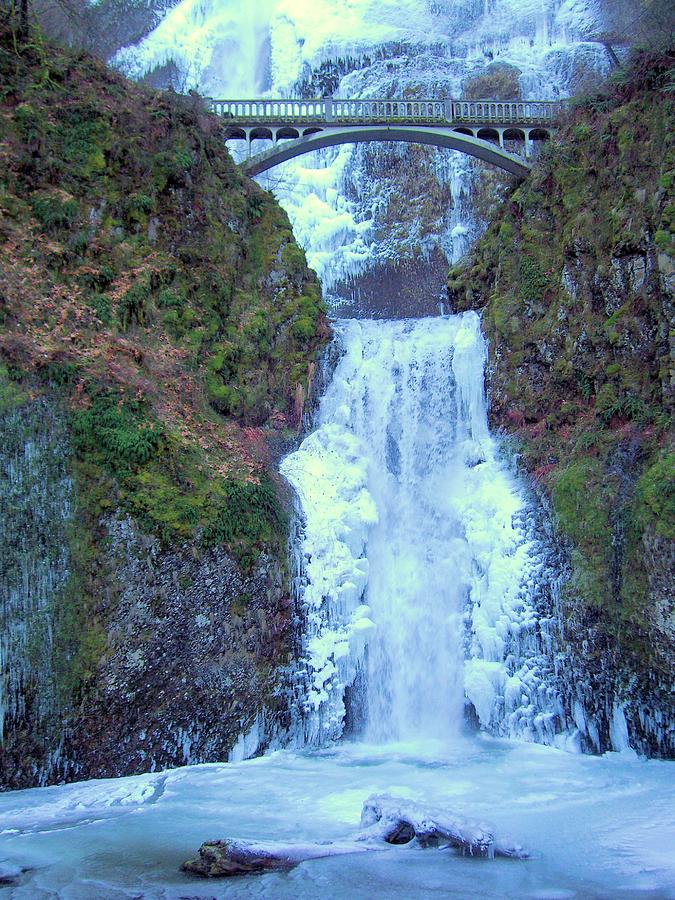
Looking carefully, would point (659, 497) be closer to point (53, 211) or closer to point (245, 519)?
point (245, 519)

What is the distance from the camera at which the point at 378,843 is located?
327 inches

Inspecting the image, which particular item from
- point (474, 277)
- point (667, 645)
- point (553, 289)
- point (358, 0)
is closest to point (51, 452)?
point (667, 645)

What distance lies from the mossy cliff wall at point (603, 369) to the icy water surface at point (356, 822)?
5.73ft

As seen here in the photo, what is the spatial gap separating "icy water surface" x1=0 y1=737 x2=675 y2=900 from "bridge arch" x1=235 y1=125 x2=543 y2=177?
46.9 ft

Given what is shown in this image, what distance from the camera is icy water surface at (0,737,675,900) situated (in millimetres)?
7199

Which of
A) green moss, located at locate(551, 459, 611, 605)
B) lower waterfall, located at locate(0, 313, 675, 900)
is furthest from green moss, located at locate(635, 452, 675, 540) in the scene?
lower waterfall, located at locate(0, 313, 675, 900)

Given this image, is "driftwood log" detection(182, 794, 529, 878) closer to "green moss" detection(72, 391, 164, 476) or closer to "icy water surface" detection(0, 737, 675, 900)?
"icy water surface" detection(0, 737, 675, 900)

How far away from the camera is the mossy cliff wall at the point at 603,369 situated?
1254 cm

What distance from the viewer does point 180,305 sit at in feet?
51.9

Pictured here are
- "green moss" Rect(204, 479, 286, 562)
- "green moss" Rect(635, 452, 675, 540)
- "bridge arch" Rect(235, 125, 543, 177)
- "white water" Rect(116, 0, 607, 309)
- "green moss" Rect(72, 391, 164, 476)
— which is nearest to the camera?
"green moss" Rect(72, 391, 164, 476)

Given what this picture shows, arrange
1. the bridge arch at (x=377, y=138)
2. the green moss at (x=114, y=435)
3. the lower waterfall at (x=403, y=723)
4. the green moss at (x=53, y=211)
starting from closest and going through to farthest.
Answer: the lower waterfall at (x=403, y=723) → the green moss at (x=114, y=435) → the green moss at (x=53, y=211) → the bridge arch at (x=377, y=138)

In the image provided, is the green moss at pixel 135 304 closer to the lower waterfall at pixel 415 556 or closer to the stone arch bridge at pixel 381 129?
the lower waterfall at pixel 415 556

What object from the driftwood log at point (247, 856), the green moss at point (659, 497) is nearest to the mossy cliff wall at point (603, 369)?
the green moss at point (659, 497)

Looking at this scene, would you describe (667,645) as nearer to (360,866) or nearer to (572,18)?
(360,866)
